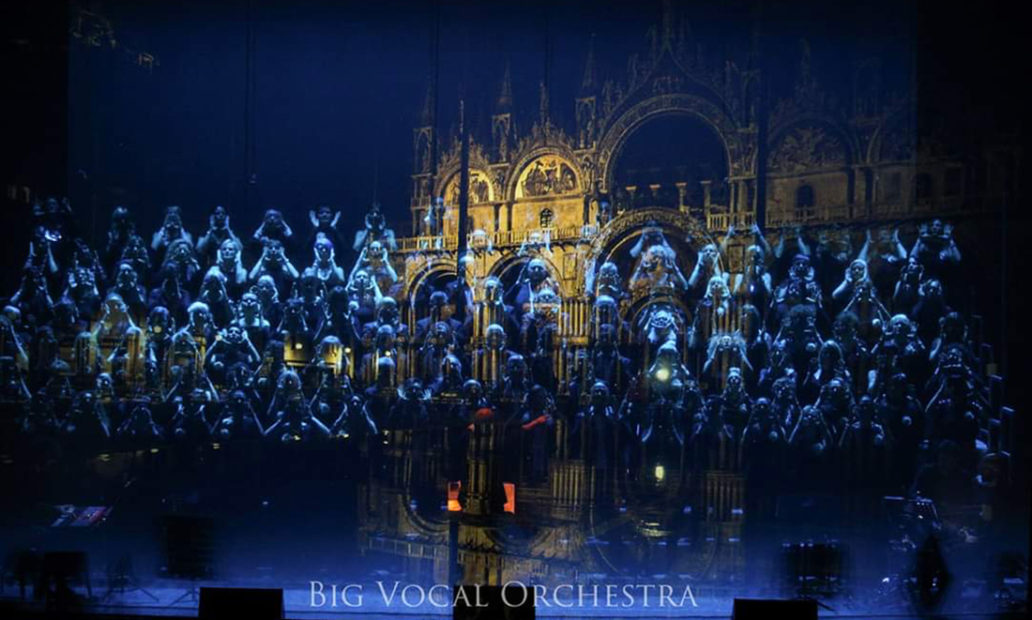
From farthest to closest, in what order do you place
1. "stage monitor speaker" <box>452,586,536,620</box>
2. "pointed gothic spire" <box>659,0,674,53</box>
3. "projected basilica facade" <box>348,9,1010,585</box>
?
"pointed gothic spire" <box>659,0,674,53</box> → "projected basilica facade" <box>348,9,1010,585</box> → "stage monitor speaker" <box>452,586,536,620</box>

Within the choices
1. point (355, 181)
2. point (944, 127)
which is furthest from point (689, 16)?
point (355, 181)

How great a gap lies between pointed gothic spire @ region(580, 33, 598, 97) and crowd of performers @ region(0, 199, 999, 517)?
3.90ft

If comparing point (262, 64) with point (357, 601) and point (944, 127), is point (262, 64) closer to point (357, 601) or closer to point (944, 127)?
point (357, 601)

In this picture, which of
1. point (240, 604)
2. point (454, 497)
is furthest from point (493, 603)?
point (240, 604)

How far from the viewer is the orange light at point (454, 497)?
668cm

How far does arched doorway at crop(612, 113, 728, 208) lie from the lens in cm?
662

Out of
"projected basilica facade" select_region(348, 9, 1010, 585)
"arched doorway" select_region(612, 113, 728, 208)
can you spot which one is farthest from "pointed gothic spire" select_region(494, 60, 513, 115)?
"arched doorway" select_region(612, 113, 728, 208)

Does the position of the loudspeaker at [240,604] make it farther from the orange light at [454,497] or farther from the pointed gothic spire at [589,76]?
the pointed gothic spire at [589,76]

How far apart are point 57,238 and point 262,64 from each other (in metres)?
2.07

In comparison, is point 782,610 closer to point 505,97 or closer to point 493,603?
point 493,603

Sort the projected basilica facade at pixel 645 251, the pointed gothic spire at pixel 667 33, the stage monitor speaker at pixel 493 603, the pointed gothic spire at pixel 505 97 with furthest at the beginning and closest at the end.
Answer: the pointed gothic spire at pixel 505 97 → the pointed gothic spire at pixel 667 33 → the projected basilica facade at pixel 645 251 → the stage monitor speaker at pixel 493 603

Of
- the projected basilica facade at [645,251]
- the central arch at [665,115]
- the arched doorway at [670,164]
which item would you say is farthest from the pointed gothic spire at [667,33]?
Answer: the arched doorway at [670,164]

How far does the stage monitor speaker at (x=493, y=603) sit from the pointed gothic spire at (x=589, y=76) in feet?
11.6

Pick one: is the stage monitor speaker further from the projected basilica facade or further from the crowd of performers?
the crowd of performers
